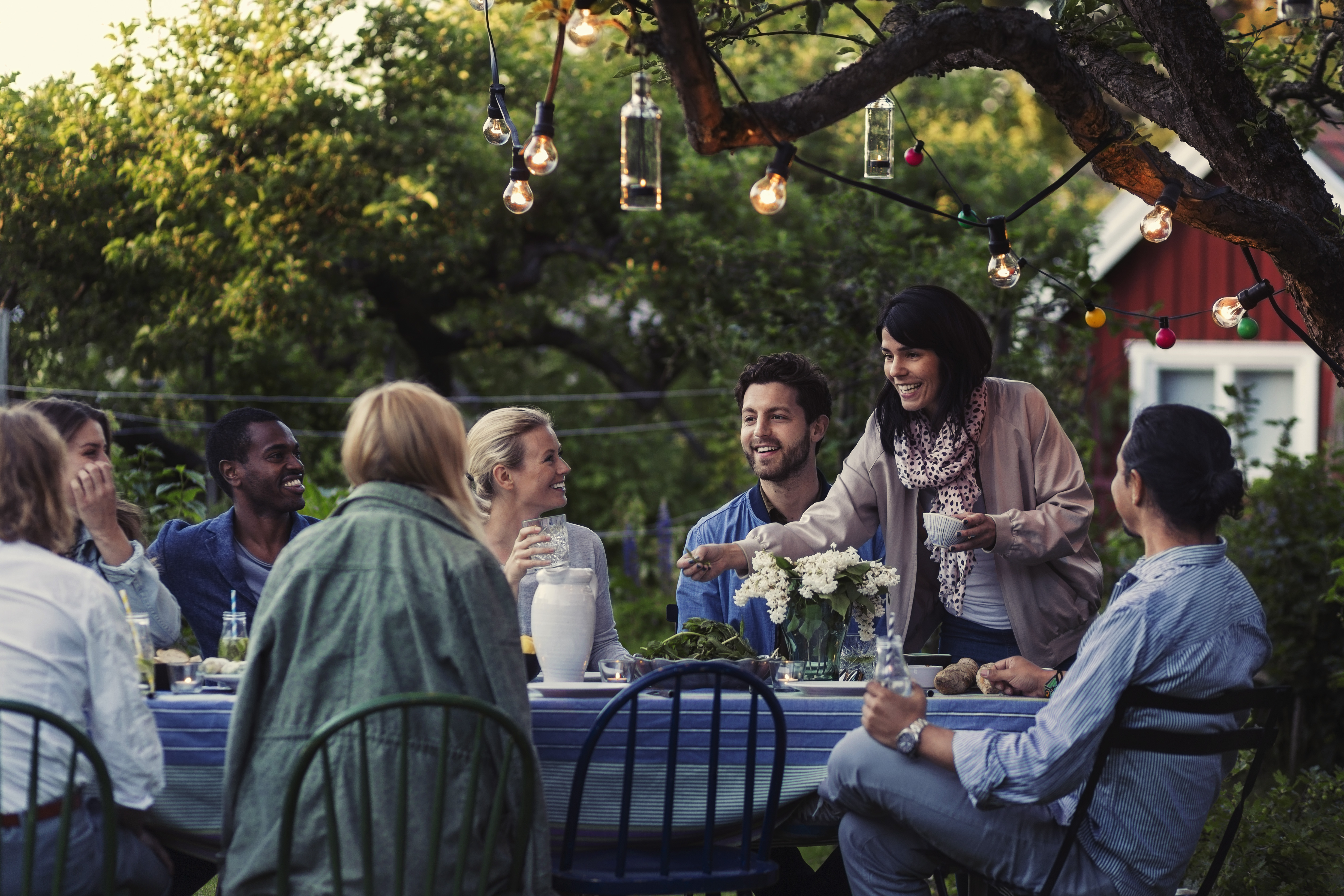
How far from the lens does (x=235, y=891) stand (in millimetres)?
2408

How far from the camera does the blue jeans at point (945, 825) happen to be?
8.55 feet

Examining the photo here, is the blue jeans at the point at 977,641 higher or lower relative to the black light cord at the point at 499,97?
lower

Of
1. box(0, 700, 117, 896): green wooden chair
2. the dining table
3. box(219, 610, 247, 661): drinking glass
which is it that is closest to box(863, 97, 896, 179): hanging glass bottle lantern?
the dining table

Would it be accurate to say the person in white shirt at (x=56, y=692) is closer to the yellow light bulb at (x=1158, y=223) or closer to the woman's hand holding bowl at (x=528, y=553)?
the woman's hand holding bowl at (x=528, y=553)

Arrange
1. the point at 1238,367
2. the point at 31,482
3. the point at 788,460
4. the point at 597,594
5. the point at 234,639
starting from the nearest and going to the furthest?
the point at 31,482
the point at 234,639
the point at 597,594
the point at 788,460
the point at 1238,367

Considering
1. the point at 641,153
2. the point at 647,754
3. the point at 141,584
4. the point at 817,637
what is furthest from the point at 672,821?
the point at 141,584

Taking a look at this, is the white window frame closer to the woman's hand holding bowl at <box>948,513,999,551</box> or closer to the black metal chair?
the woman's hand holding bowl at <box>948,513,999,551</box>

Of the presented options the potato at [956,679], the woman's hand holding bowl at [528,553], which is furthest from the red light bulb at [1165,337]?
the woman's hand holding bowl at [528,553]

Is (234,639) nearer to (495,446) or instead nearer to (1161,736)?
(495,446)

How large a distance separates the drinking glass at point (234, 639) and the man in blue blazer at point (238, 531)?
68 cm

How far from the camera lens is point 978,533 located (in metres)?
3.26

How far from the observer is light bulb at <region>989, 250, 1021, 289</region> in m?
3.34

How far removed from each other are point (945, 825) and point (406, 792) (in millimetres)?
1066

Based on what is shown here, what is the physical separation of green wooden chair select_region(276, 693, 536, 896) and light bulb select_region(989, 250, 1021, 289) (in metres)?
1.73
